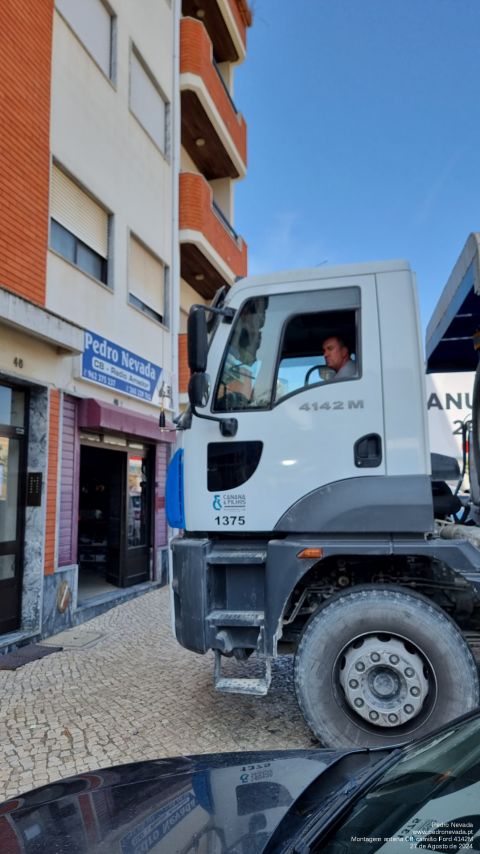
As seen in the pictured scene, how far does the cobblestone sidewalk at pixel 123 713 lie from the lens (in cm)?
360

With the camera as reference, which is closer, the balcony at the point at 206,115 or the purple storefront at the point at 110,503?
the purple storefront at the point at 110,503

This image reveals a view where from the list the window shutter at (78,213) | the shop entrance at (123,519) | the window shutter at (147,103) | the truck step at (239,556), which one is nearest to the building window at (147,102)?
the window shutter at (147,103)

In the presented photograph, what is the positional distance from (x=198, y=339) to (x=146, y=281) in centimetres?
718

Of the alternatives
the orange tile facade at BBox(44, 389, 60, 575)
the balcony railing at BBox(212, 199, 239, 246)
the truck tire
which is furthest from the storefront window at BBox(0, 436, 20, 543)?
the balcony railing at BBox(212, 199, 239, 246)

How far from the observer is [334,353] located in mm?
3822

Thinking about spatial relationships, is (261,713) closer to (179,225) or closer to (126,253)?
(126,253)

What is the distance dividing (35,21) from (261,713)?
829 cm

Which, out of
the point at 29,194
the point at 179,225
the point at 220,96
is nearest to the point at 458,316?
the point at 29,194

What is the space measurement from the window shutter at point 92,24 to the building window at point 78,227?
7.51 feet

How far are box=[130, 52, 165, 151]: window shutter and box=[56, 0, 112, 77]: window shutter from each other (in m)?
0.93

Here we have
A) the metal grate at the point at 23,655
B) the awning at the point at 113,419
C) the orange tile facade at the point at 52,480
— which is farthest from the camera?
the awning at the point at 113,419

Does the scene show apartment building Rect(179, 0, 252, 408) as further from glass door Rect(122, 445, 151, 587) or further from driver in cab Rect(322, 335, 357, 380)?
driver in cab Rect(322, 335, 357, 380)

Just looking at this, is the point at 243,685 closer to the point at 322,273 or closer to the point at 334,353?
the point at 334,353

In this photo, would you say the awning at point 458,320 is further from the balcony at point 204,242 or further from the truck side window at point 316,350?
the balcony at point 204,242
